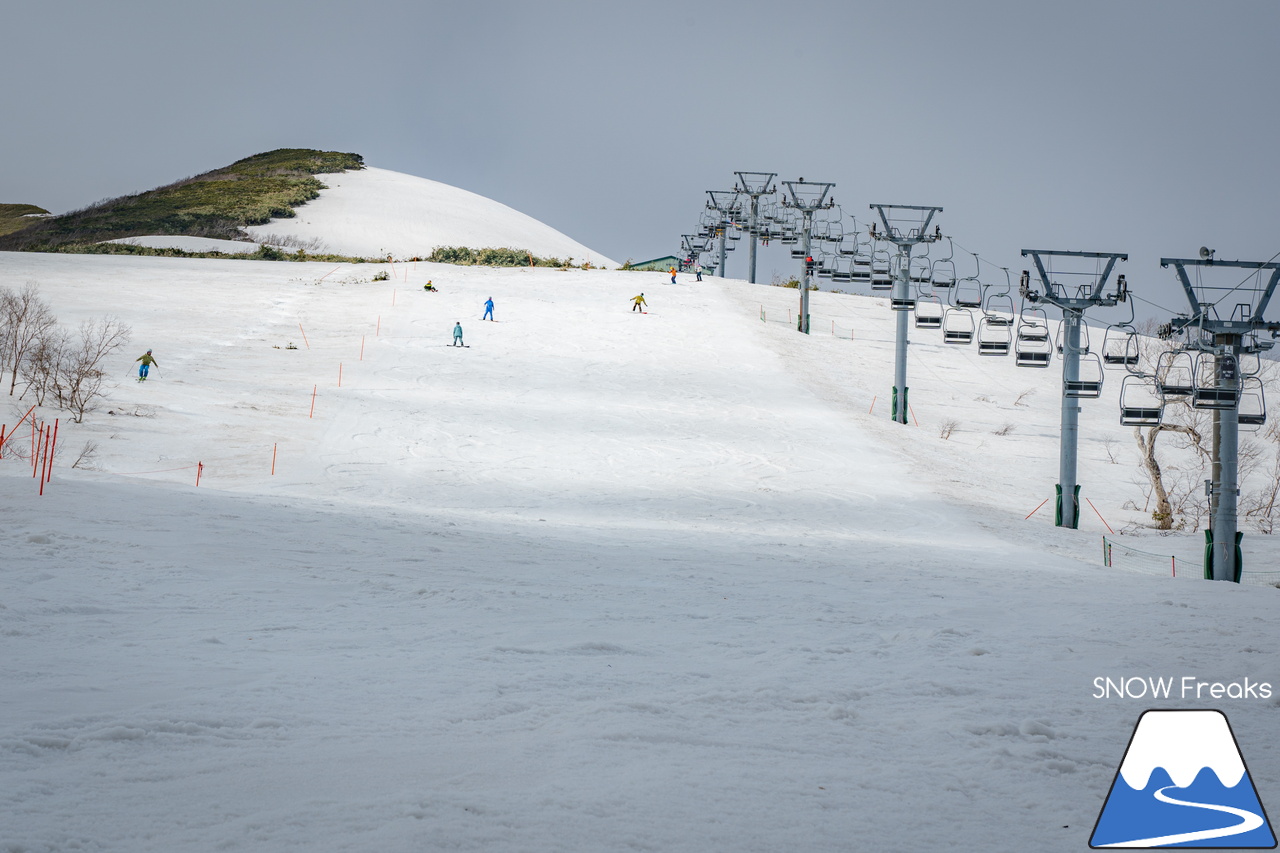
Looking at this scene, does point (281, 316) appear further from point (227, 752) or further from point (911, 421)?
point (227, 752)

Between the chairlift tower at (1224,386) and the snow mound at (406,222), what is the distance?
69.4m

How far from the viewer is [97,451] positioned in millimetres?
19781

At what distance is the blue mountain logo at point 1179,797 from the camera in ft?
14.0

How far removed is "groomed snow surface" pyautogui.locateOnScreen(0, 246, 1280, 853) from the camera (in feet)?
14.7

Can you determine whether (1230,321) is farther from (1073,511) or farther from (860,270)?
(860,270)

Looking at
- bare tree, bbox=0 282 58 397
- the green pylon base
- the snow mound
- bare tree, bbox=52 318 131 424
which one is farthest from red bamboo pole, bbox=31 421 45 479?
the snow mound

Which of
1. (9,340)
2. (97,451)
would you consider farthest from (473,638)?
(9,340)

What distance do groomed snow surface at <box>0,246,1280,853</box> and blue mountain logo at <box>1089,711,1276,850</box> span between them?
261mm

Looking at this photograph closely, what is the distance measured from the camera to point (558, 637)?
830 cm

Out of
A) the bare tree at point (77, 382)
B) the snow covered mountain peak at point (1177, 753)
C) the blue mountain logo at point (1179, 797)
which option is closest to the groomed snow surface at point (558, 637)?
the blue mountain logo at point (1179, 797)

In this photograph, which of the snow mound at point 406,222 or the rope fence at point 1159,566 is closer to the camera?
the rope fence at point 1159,566

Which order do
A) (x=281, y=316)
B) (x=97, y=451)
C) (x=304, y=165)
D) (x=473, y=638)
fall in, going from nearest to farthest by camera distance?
(x=473, y=638) < (x=97, y=451) < (x=281, y=316) < (x=304, y=165)

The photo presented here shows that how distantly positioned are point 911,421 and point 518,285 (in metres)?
25.3

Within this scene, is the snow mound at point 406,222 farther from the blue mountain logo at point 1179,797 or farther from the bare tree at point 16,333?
the blue mountain logo at point 1179,797
